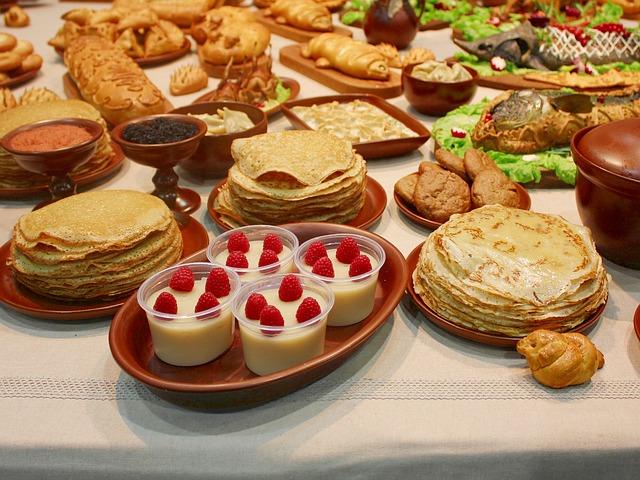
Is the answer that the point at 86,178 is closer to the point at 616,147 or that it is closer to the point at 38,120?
the point at 38,120

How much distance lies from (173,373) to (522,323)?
816 millimetres

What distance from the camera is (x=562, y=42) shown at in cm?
350

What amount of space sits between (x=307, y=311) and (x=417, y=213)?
34.1 inches

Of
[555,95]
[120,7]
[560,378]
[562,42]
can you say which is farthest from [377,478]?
[120,7]

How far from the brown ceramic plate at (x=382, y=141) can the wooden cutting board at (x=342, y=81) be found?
36 cm

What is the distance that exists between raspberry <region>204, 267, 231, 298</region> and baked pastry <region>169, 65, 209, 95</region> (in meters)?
2.15

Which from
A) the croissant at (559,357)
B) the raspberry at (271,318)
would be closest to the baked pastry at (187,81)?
the raspberry at (271,318)

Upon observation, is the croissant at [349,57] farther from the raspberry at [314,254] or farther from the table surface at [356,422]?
the table surface at [356,422]

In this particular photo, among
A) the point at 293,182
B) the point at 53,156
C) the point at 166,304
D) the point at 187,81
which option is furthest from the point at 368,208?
the point at 187,81

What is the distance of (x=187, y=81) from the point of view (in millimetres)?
3316

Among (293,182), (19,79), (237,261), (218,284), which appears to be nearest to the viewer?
(218,284)

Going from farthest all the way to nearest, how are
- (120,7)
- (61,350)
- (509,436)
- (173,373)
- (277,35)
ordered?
1. (277,35)
2. (120,7)
3. (61,350)
4. (173,373)
5. (509,436)

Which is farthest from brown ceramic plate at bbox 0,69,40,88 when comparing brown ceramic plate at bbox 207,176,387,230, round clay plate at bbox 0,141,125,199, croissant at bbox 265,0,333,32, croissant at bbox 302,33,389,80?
brown ceramic plate at bbox 207,176,387,230

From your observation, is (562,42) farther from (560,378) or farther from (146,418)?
(146,418)
